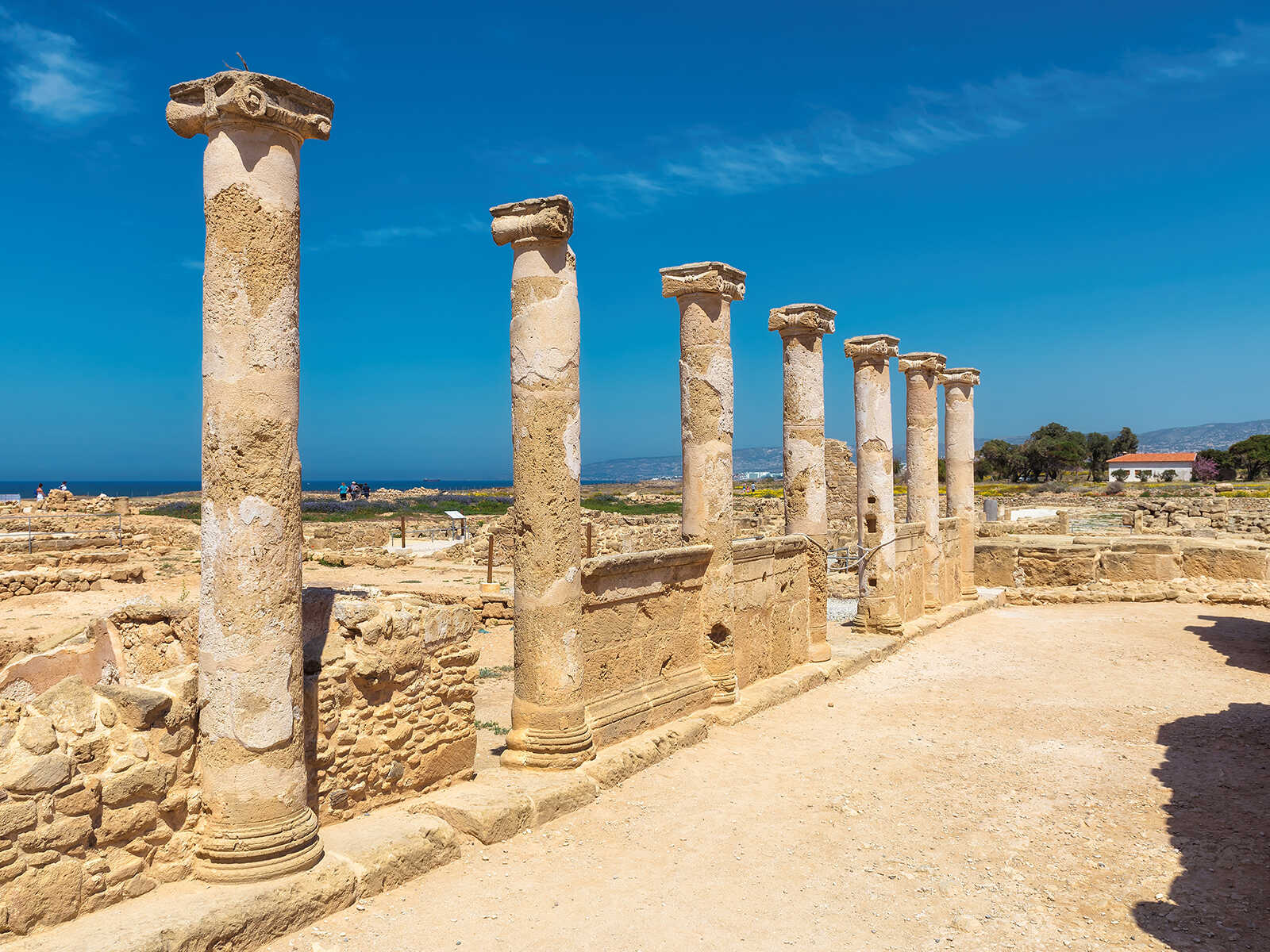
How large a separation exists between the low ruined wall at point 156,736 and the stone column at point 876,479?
841 centimetres

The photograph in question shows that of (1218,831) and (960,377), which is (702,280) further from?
(960,377)

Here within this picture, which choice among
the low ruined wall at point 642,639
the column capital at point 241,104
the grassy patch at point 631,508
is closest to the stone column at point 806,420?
the low ruined wall at point 642,639

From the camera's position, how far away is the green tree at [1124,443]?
81375 mm

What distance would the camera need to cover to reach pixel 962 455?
17234 millimetres

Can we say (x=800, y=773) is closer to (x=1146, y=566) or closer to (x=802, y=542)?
(x=802, y=542)

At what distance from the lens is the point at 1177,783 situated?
684 centimetres

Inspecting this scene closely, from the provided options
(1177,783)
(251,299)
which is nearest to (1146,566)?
(1177,783)

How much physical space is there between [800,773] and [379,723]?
3.47 meters

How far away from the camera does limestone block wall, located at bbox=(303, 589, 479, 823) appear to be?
17.4 feet

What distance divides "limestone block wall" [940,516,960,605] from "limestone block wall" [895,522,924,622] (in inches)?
30.0

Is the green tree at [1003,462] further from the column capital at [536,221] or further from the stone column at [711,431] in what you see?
the column capital at [536,221]

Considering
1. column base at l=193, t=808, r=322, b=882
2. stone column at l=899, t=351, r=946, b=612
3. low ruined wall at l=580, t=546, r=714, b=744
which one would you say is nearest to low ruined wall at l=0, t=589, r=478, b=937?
column base at l=193, t=808, r=322, b=882

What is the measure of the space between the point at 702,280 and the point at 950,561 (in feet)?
31.0

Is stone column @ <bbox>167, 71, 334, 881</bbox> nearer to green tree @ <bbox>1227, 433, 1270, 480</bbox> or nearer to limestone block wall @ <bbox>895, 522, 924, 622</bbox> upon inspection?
limestone block wall @ <bbox>895, 522, 924, 622</bbox>
